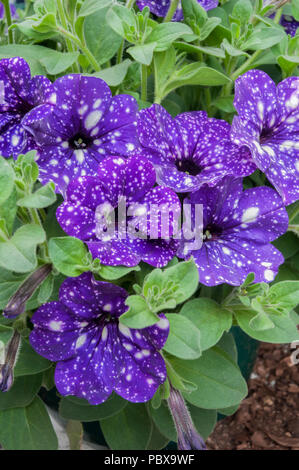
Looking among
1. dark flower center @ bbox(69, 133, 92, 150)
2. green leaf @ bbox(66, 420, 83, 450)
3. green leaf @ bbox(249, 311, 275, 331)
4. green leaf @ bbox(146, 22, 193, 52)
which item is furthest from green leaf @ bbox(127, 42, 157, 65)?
green leaf @ bbox(66, 420, 83, 450)

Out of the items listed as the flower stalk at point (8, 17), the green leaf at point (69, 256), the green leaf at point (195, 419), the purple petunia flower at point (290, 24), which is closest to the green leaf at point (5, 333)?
the green leaf at point (69, 256)

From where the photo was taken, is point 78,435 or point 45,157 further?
point 78,435

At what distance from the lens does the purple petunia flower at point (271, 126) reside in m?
0.62

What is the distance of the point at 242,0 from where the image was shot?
0.76 m

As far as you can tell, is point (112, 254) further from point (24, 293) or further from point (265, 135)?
point (265, 135)

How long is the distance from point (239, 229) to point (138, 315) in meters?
0.20

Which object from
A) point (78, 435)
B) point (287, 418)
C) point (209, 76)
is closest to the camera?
point (209, 76)

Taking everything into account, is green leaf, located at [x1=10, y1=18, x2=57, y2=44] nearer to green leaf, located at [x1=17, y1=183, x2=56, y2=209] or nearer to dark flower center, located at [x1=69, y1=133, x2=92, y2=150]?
dark flower center, located at [x1=69, y1=133, x2=92, y2=150]

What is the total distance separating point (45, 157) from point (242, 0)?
14.6 inches

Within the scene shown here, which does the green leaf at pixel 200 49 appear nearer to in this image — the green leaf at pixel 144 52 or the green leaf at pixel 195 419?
the green leaf at pixel 144 52

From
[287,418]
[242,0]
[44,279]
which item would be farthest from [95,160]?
[287,418]

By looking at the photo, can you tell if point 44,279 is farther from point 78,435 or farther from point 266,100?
point 78,435

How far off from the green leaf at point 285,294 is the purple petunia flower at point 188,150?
0.14 meters

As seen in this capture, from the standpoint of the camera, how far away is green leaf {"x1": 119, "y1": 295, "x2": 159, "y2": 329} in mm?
515
